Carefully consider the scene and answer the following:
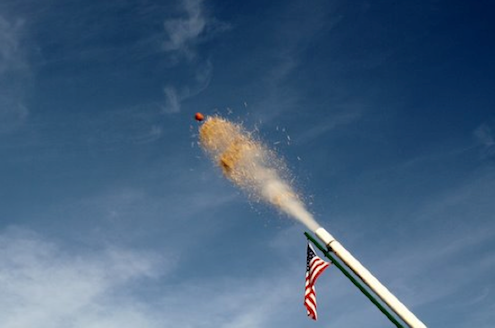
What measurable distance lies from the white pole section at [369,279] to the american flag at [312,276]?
2.52 ft

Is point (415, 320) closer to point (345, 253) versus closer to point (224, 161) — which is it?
point (345, 253)

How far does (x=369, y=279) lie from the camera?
22828 mm

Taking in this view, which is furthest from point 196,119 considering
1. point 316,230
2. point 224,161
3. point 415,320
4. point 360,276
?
point 415,320

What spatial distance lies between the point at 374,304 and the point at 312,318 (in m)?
2.68

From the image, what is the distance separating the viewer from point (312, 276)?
23.9 metres

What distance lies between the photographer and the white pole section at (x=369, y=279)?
72.5 ft

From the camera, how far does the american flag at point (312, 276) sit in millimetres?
23500

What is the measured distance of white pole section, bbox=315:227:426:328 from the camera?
72.5 ft

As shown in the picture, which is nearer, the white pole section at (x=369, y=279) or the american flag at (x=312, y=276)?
the white pole section at (x=369, y=279)

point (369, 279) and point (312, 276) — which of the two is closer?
point (369, 279)

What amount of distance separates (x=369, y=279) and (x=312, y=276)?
8.03ft

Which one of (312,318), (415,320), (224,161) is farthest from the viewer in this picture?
(224,161)

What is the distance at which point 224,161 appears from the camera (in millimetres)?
24938

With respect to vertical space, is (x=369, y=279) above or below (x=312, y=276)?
below
